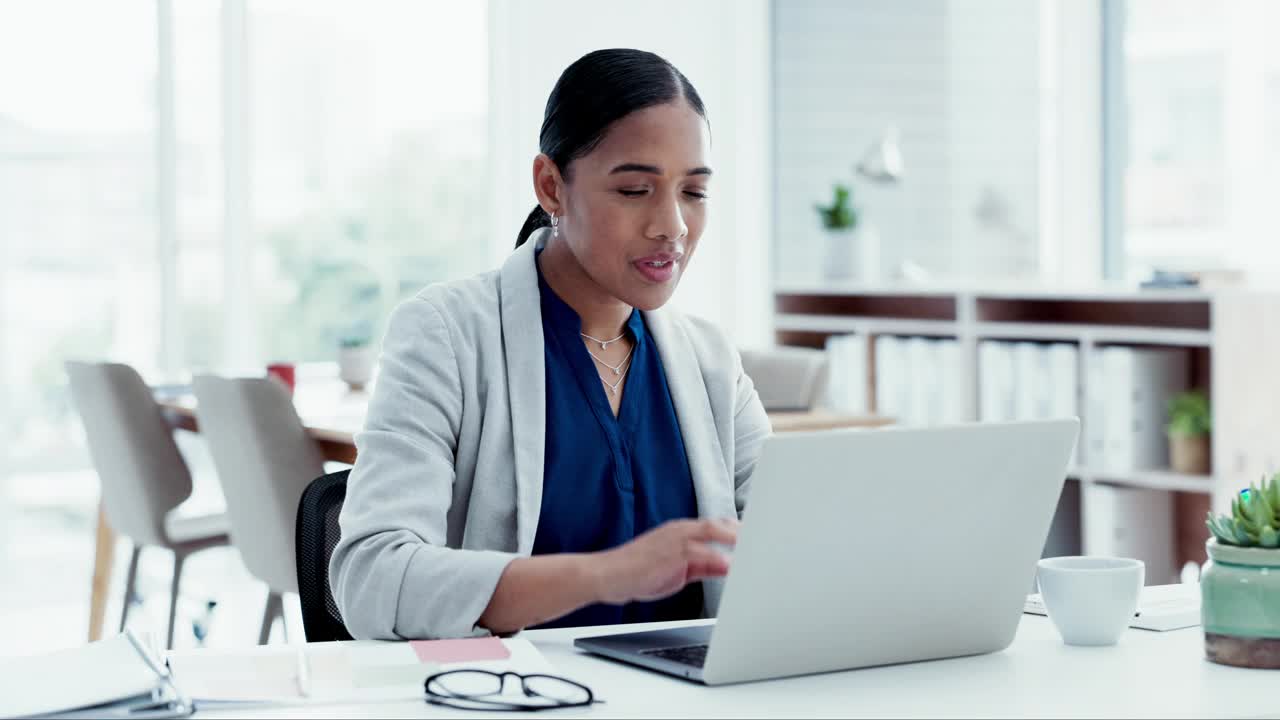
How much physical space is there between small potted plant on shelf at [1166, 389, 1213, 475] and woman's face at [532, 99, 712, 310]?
2.47 m

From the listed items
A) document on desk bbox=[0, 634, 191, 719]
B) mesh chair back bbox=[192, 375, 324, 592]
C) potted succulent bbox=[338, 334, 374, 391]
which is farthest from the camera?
potted succulent bbox=[338, 334, 374, 391]

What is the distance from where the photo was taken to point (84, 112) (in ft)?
16.4

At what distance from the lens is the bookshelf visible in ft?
11.5

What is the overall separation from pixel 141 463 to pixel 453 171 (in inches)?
86.5

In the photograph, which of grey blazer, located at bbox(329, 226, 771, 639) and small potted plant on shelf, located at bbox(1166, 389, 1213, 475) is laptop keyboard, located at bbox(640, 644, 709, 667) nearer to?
grey blazer, located at bbox(329, 226, 771, 639)

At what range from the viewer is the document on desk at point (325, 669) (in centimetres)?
114

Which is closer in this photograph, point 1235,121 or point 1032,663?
point 1032,663

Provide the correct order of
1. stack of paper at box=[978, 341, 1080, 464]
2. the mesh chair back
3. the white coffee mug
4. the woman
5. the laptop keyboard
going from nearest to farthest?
the laptop keyboard, the white coffee mug, the woman, the mesh chair back, stack of paper at box=[978, 341, 1080, 464]

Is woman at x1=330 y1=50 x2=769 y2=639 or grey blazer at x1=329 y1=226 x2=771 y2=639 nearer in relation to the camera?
grey blazer at x1=329 y1=226 x2=771 y2=639

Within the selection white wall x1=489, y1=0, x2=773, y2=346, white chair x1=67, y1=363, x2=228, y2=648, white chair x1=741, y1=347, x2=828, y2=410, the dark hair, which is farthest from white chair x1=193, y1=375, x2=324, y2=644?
white wall x1=489, y1=0, x2=773, y2=346

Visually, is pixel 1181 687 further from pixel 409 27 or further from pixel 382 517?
pixel 409 27

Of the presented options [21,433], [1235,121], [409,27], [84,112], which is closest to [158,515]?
[21,433]

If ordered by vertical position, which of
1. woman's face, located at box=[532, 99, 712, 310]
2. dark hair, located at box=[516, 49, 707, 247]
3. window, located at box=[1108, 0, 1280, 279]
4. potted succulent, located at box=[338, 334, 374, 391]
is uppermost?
window, located at box=[1108, 0, 1280, 279]

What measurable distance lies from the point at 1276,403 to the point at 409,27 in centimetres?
325
